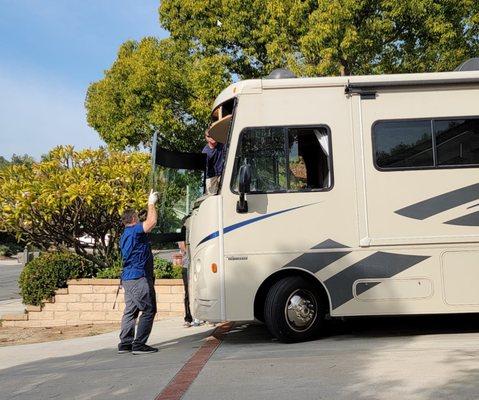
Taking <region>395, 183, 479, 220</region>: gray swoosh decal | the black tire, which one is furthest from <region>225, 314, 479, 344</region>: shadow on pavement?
<region>395, 183, 479, 220</region>: gray swoosh decal

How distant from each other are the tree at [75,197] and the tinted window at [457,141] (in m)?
5.76

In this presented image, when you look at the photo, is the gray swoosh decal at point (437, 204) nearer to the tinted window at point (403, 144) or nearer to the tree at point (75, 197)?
the tinted window at point (403, 144)

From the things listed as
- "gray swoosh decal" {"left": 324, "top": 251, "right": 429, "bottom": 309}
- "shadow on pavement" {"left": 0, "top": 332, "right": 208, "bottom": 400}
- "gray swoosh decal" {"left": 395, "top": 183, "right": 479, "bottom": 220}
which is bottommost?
"shadow on pavement" {"left": 0, "top": 332, "right": 208, "bottom": 400}

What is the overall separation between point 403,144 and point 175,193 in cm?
330

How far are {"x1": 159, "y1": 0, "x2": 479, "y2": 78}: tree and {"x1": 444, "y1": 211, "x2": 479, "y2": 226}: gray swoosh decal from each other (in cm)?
770

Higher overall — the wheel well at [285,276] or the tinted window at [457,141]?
the tinted window at [457,141]

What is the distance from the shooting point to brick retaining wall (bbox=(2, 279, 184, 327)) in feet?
35.2

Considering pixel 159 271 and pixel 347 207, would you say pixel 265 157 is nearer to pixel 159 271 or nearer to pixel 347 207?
pixel 347 207

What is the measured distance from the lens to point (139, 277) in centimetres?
724

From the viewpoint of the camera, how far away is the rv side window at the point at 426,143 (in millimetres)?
7344

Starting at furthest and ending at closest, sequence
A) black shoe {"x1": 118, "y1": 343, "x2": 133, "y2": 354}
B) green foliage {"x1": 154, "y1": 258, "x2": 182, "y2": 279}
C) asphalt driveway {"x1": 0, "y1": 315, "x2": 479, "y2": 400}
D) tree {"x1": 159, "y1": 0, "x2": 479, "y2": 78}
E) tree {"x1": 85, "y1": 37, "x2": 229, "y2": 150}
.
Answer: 1. tree {"x1": 85, "y1": 37, "x2": 229, "y2": 150}
2. tree {"x1": 159, "y1": 0, "x2": 479, "y2": 78}
3. green foliage {"x1": 154, "y1": 258, "x2": 182, "y2": 279}
4. black shoe {"x1": 118, "y1": 343, "x2": 133, "y2": 354}
5. asphalt driveway {"x1": 0, "y1": 315, "x2": 479, "y2": 400}

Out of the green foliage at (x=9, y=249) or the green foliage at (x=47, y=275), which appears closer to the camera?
the green foliage at (x=47, y=275)

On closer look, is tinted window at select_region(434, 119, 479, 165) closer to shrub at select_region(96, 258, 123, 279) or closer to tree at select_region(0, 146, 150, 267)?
tree at select_region(0, 146, 150, 267)

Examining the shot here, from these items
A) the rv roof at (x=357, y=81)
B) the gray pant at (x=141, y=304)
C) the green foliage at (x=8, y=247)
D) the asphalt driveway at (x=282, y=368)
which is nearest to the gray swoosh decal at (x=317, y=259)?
the asphalt driveway at (x=282, y=368)
